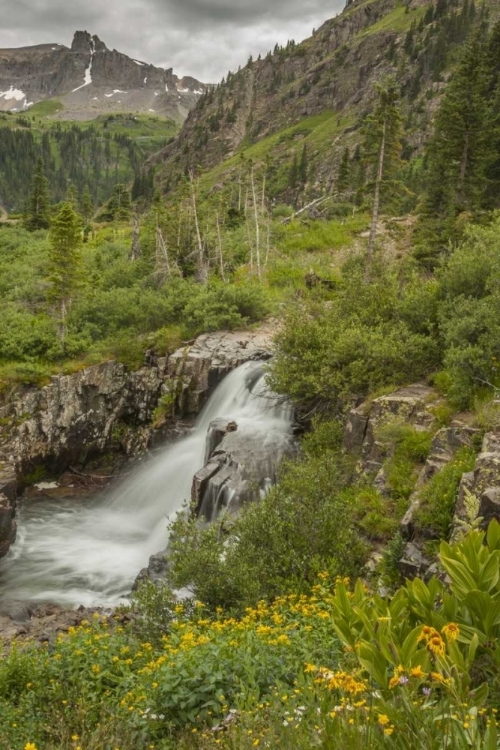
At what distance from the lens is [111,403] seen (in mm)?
25984

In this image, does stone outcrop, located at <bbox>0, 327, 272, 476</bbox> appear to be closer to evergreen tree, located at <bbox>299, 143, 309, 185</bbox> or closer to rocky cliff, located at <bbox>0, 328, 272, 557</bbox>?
rocky cliff, located at <bbox>0, 328, 272, 557</bbox>

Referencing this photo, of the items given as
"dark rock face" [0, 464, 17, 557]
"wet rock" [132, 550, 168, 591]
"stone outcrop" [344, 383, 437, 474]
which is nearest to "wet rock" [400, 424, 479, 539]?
"stone outcrop" [344, 383, 437, 474]

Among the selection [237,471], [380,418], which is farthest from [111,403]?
[380,418]

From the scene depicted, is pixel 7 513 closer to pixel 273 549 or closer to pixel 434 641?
pixel 273 549

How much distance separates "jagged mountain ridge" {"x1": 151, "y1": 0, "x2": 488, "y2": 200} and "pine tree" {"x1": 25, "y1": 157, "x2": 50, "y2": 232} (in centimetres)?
4048

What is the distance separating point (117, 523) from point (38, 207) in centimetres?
5168

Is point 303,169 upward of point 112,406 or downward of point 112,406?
upward

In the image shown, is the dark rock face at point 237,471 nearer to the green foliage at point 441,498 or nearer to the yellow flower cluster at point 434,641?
the green foliage at point 441,498

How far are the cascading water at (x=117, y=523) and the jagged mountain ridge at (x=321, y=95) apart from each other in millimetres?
73812

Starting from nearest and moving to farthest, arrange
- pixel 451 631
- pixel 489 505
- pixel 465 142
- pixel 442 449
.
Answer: pixel 451 631 < pixel 489 505 < pixel 442 449 < pixel 465 142

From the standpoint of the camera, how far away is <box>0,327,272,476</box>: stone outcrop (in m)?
23.8

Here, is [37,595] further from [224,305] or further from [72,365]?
[224,305]

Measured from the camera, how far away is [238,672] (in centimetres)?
529

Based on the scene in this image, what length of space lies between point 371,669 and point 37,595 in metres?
15.7
